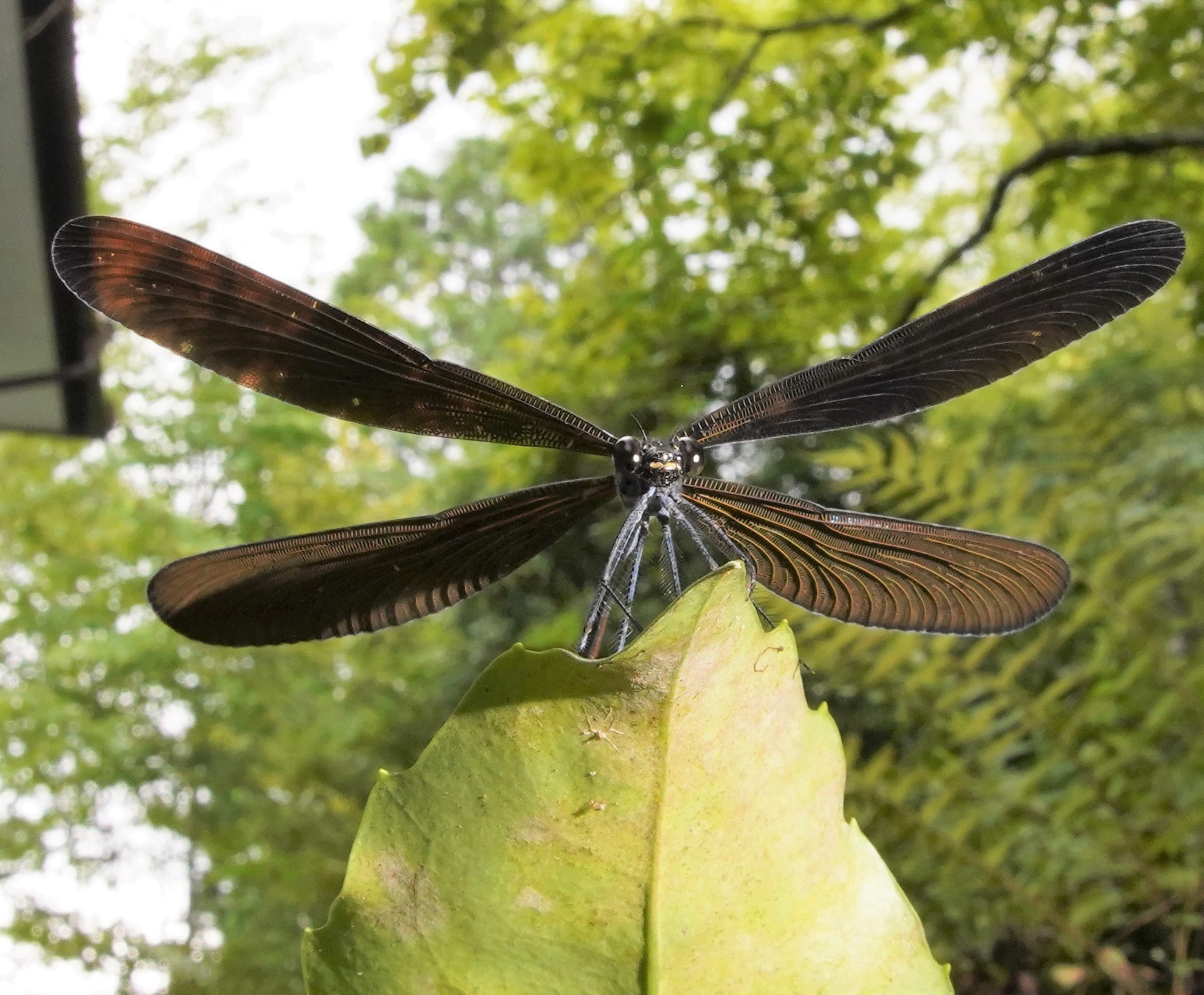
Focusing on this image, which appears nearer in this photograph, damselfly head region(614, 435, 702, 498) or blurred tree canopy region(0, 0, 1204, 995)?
damselfly head region(614, 435, 702, 498)

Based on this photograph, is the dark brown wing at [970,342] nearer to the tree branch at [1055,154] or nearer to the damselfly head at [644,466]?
the damselfly head at [644,466]

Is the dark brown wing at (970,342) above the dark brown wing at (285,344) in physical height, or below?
above

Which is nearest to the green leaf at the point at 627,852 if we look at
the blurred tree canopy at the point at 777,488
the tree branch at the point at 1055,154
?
the blurred tree canopy at the point at 777,488

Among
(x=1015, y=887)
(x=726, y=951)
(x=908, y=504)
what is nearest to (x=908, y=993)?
(x=726, y=951)

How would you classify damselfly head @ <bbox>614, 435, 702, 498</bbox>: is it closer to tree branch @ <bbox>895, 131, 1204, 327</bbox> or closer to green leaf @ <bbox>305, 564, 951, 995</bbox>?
green leaf @ <bbox>305, 564, 951, 995</bbox>

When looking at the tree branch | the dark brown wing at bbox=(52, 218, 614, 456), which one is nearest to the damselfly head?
the dark brown wing at bbox=(52, 218, 614, 456)

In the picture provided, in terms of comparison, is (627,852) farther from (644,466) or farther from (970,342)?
(970,342)

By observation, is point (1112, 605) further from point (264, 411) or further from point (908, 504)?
point (264, 411)
